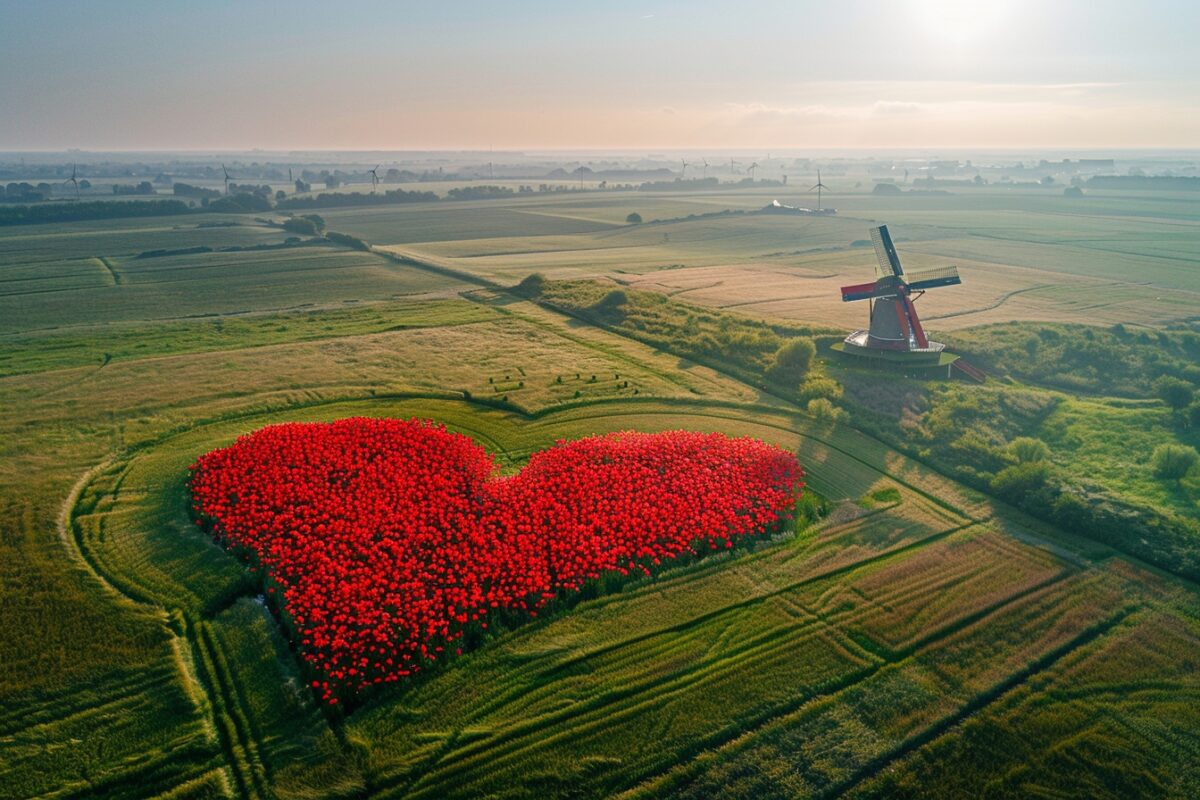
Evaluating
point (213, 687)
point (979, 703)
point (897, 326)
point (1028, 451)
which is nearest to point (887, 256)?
point (897, 326)

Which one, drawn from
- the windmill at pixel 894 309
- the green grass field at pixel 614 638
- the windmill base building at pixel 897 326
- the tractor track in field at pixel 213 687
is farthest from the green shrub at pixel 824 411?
the tractor track in field at pixel 213 687

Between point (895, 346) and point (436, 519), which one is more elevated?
point (895, 346)

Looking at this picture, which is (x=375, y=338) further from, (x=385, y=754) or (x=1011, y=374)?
(x=1011, y=374)

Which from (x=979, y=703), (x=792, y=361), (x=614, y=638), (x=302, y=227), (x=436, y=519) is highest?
(x=302, y=227)

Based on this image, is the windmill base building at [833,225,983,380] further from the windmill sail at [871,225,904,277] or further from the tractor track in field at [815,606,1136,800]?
the tractor track in field at [815,606,1136,800]

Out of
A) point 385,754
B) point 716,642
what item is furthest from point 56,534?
point 716,642

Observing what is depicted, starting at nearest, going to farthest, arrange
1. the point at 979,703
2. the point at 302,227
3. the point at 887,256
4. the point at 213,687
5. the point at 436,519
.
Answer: the point at 979,703 < the point at 213,687 < the point at 436,519 < the point at 887,256 < the point at 302,227

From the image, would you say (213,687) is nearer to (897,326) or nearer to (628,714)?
(628,714)
